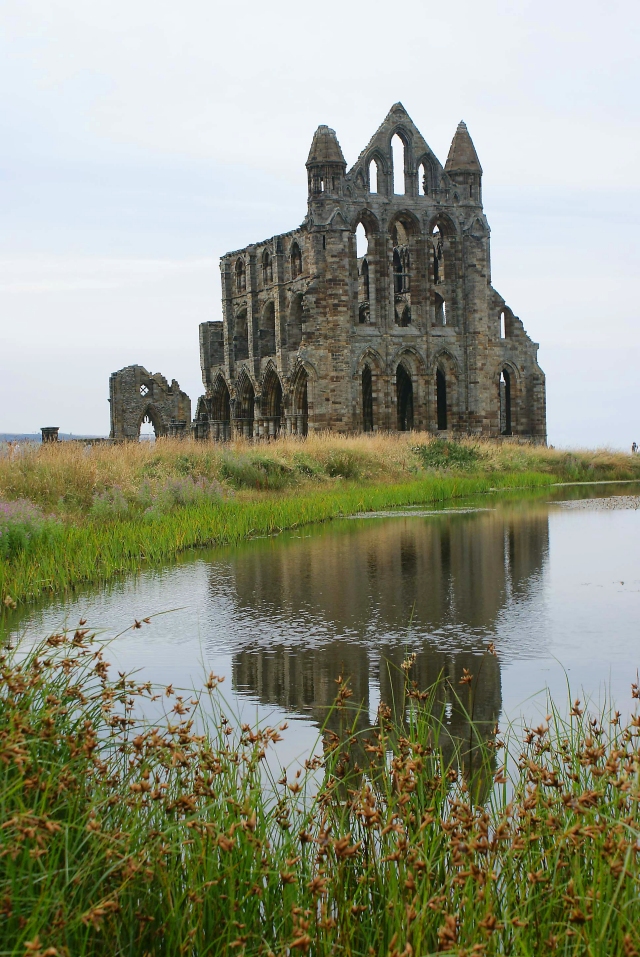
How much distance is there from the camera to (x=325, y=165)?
144 feet

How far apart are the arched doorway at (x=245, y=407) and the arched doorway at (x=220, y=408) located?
2225 mm

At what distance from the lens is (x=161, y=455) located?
2395 cm

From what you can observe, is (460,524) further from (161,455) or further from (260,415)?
(260,415)

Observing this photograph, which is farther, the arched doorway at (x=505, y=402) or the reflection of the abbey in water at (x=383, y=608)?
the arched doorway at (x=505, y=402)

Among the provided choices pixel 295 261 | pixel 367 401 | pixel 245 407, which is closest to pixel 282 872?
pixel 367 401

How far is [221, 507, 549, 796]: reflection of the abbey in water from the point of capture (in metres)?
8.11

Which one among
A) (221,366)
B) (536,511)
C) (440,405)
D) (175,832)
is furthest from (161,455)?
(221,366)

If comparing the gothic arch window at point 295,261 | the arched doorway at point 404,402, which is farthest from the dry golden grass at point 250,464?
the gothic arch window at point 295,261

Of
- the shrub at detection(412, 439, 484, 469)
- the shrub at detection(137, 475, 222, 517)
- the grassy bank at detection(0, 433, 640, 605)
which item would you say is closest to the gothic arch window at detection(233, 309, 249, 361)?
the shrub at detection(412, 439, 484, 469)

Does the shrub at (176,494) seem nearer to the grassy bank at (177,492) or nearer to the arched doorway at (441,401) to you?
the grassy bank at (177,492)

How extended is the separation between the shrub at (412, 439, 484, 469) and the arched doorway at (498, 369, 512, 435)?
13.2 metres

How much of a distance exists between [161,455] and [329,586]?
450 inches

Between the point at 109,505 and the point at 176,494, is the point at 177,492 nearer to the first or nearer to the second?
the point at 176,494

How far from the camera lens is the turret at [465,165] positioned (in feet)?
158
